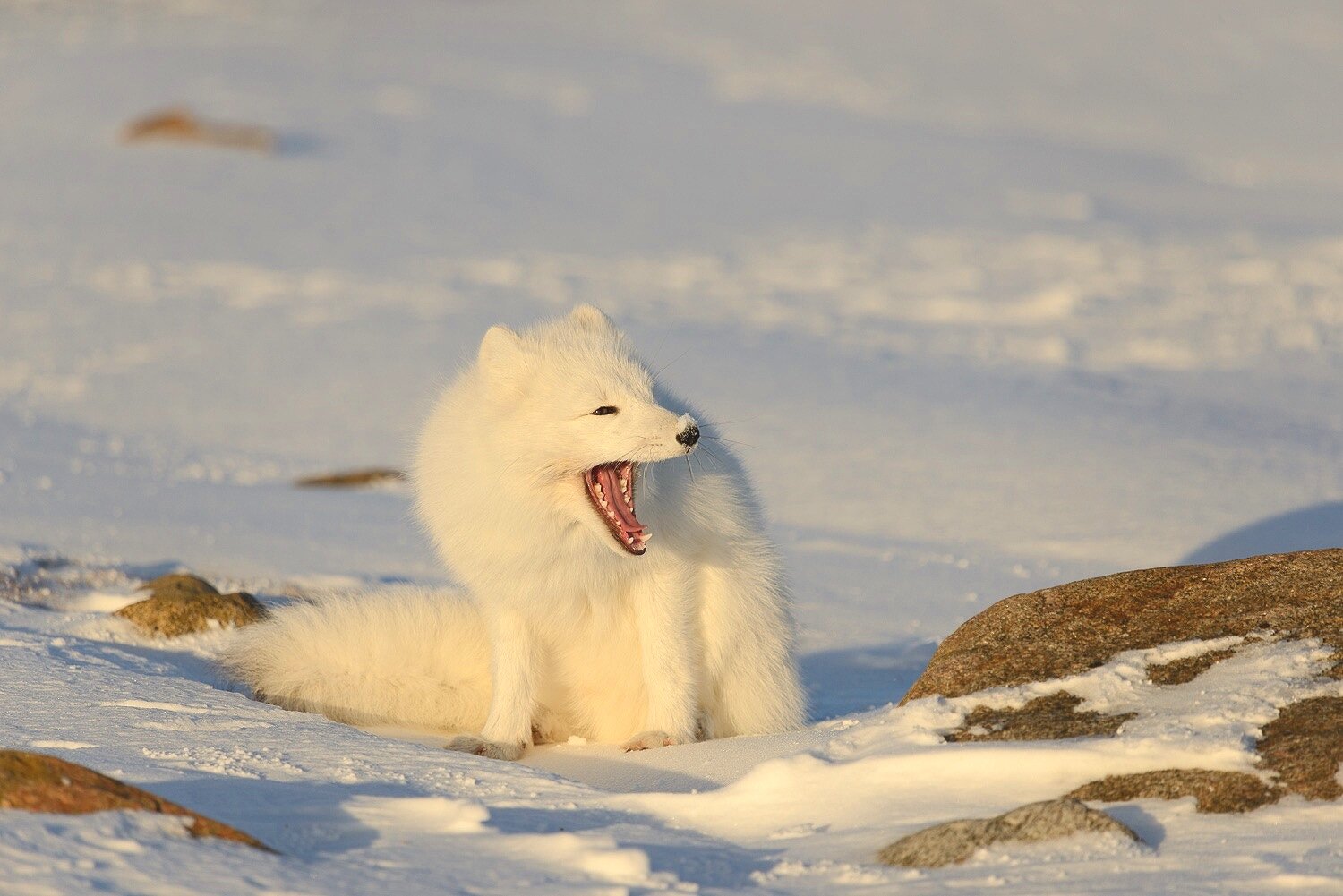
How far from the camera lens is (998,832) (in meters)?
2.45

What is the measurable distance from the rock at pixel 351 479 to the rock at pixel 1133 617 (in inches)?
156

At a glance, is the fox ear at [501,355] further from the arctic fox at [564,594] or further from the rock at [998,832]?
the rock at [998,832]

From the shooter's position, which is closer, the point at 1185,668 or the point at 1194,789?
the point at 1194,789

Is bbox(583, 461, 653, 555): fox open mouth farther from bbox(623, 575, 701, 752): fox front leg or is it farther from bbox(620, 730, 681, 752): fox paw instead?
bbox(620, 730, 681, 752): fox paw

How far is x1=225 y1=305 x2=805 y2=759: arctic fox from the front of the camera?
3.79 meters

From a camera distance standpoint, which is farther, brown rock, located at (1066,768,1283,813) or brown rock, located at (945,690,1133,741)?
brown rock, located at (945,690,1133,741)

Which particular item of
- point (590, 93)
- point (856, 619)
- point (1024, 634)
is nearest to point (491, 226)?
point (590, 93)

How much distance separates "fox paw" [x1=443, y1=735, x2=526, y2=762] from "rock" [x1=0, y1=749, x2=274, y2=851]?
60.7 inches

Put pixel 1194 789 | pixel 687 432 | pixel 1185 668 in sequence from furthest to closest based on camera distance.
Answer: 1. pixel 687 432
2. pixel 1185 668
3. pixel 1194 789

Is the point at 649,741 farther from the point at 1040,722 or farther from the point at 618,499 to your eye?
the point at 1040,722

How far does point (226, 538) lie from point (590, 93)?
1007 centimetres

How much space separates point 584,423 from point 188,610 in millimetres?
1737

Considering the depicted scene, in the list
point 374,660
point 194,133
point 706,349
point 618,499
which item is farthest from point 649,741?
point 194,133

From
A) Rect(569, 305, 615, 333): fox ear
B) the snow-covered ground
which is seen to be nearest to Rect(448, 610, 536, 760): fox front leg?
the snow-covered ground
